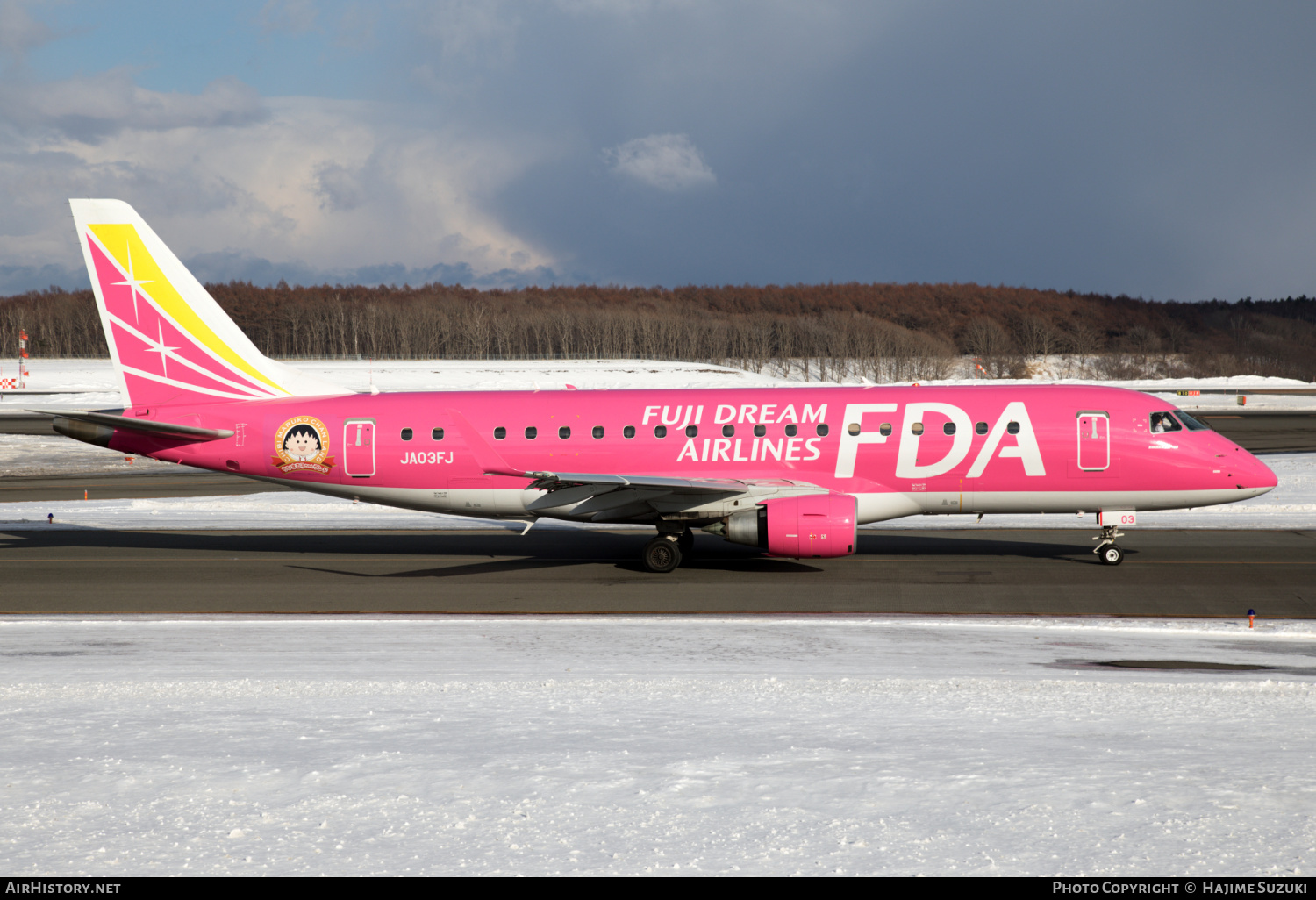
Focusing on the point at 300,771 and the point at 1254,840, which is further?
the point at 300,771

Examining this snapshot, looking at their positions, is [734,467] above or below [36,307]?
below

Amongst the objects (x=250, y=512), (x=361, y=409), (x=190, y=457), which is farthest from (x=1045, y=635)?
(x=250, y=512)

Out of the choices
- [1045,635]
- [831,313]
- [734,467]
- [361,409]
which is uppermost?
[831,313]

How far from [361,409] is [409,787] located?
16850mm

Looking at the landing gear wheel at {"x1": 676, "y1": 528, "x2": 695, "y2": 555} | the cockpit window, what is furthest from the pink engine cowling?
the cockpit window

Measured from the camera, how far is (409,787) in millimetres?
7602

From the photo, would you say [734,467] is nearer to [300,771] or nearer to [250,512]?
[300,771]

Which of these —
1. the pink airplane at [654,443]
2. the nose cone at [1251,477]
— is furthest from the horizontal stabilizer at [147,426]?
the nose cone at [1251,477]

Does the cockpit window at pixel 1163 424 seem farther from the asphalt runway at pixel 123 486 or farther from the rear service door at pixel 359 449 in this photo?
the asphalt runway at pixel 123 486

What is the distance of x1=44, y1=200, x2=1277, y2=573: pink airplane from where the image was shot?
70.4 feet

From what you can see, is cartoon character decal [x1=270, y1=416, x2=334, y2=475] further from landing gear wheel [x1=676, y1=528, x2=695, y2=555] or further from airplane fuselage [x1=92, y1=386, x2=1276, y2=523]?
landing gear wheel [x1=676, y1=528, x2=695, y2=555]

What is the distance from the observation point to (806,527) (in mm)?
20031

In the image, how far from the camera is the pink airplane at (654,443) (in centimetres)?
2145

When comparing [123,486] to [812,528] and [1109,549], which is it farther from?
[1109,549]
